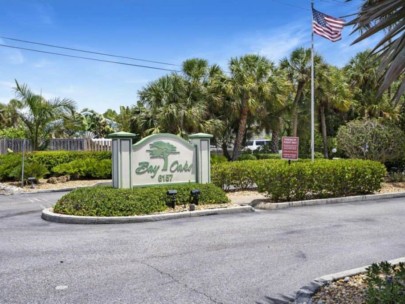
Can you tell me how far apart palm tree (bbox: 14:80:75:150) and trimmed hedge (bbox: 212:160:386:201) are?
9.78 metres

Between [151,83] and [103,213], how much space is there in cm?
1624

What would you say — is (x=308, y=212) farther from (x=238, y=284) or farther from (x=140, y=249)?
(x=238, y=284)

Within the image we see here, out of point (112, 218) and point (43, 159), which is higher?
point (43, 159)

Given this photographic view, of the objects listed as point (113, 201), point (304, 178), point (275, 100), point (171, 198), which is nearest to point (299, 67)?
point (275, 100)

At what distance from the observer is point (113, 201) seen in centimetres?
982

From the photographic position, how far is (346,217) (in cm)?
1011

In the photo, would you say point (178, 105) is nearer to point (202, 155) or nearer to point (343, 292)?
point (202, 155)

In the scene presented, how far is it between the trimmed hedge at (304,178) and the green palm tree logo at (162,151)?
2832mm

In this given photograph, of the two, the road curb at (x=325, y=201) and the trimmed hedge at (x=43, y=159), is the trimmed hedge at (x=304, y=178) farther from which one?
the trimmed hedge at (x=43, y=159)

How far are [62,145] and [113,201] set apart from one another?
560 inches

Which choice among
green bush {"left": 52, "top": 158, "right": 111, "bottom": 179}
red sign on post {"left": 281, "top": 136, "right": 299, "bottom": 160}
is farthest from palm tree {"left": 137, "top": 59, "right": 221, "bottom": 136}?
red sign on post {"left": 281, "top": 136, "right": 299, "bottom": 160}

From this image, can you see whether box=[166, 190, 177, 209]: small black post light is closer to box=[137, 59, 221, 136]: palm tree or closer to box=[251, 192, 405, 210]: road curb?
box=[251, 192, 405, 210]: road curb

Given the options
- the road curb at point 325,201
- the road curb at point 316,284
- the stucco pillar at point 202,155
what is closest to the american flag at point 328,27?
the road curb at point 325,201

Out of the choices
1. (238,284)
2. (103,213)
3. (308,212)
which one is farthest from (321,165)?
(238,284)
